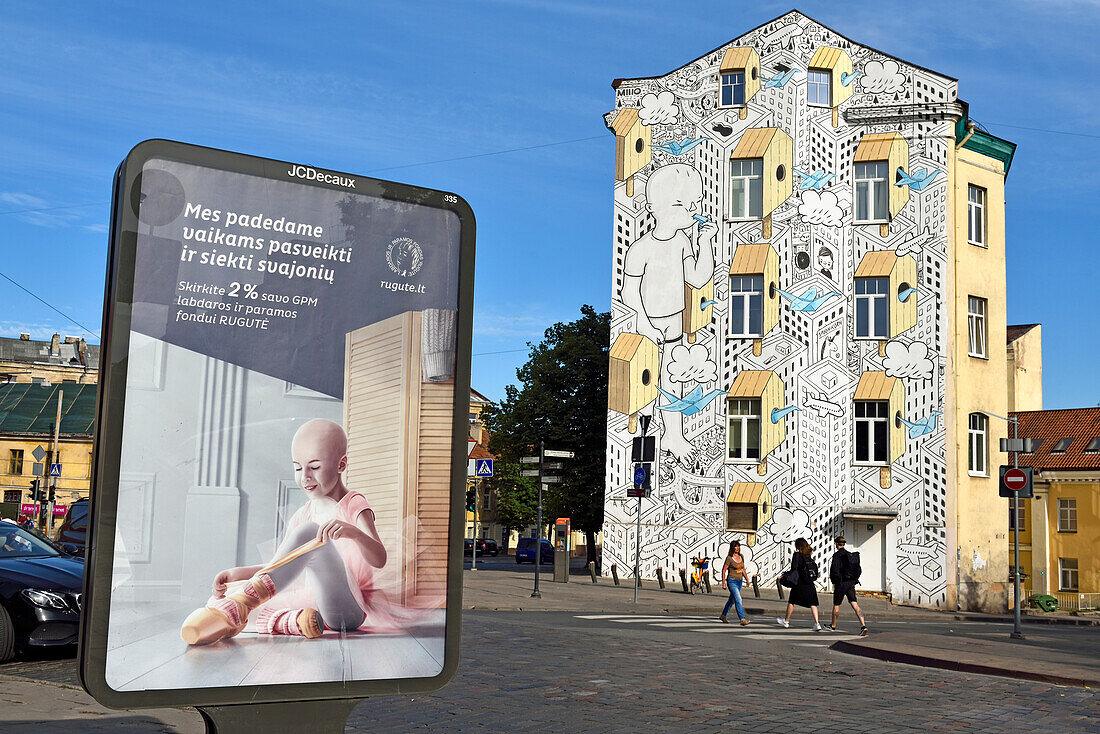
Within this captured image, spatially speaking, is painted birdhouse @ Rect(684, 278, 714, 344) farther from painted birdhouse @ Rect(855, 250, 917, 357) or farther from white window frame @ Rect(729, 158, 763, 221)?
painted birdhouse @ Rect(855, 250, 917, 357)

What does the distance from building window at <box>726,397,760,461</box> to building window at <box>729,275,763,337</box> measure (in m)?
2.29

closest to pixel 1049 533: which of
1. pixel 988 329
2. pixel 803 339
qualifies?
pixel 988 329

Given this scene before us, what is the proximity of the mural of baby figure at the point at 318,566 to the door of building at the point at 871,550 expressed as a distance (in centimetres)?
3185

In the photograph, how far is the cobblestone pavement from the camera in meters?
8.60

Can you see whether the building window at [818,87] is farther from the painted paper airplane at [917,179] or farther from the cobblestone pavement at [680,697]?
the cobblestone pavement at [680,697]

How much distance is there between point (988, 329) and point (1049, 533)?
2474 cm

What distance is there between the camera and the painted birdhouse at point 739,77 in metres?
36.3

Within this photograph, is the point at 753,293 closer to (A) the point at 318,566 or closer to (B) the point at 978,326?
(B) the point at 978,326

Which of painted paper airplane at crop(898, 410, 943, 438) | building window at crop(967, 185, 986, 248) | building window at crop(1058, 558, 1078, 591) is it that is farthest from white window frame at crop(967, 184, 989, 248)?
building window at crop(1058, 558, 1078, 591)

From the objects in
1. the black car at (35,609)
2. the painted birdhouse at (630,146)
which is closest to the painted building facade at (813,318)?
the painted birdhouse at (630,146)

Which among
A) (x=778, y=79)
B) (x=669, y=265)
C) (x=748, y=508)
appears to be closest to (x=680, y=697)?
(x=748, y=508)

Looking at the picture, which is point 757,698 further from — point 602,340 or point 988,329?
point 602,340

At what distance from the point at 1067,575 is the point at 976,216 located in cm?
2730

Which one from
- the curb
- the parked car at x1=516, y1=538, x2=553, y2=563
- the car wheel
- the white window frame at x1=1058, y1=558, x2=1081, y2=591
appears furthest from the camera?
the parked car at x1=516, y1=538, x2=553, y2=563
